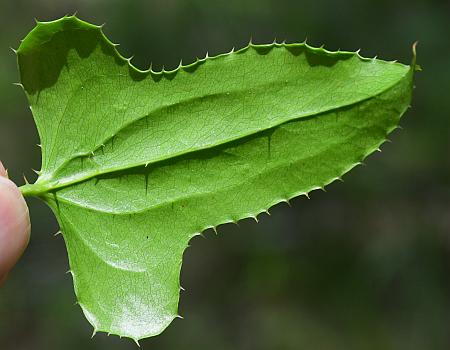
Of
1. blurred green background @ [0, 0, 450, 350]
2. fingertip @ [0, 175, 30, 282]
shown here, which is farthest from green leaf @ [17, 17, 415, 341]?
blurred green background @ [0, 0, 450, 350]

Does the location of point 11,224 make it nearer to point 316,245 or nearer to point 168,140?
point 168,140

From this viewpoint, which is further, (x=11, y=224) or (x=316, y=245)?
(x=316, y=245)

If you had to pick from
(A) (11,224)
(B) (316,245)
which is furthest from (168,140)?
(B) (316,245)

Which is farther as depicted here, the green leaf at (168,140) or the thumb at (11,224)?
the thumb at (11,224)

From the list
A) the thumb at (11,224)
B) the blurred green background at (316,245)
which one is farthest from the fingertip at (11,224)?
the blurred green background at (316,245)

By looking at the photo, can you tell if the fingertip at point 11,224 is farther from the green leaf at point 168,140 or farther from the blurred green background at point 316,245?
the blurred green background at point 316,245

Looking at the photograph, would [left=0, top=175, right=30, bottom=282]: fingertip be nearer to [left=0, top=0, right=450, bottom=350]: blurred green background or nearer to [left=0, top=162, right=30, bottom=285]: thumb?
[left=0, top=162, right=30, bottom=285]: thumb
